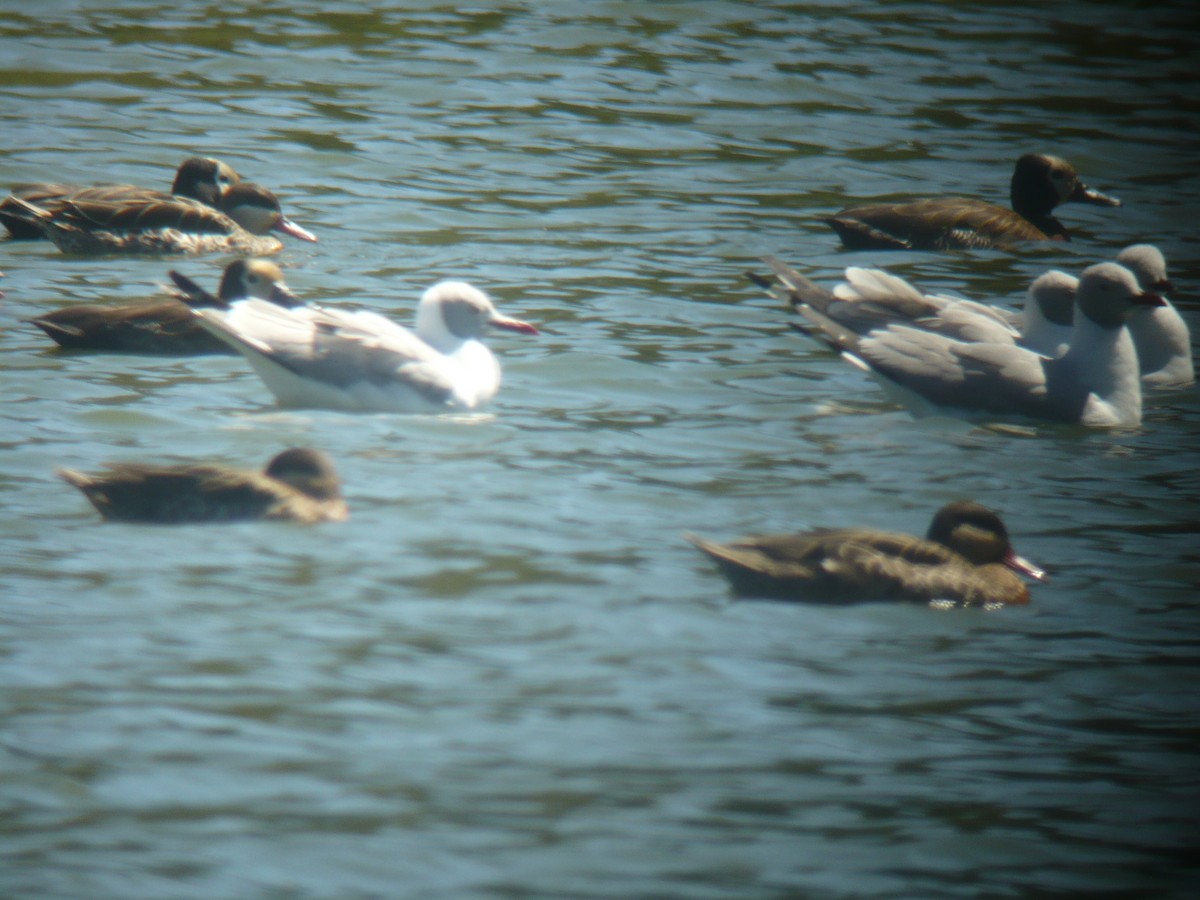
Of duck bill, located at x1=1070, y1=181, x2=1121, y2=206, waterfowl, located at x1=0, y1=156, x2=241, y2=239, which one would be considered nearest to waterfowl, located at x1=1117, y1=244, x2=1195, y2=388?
duck bill, located at x1=1070, y1=181, x2=1121, y2=206

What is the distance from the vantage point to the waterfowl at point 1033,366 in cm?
1001

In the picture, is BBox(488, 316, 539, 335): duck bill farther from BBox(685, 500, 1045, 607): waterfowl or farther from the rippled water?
BBox(685, 500, 1045, 607): waterfowl

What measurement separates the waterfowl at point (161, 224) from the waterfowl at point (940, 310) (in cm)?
464

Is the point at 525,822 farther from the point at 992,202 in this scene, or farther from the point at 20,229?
the point at 992,202

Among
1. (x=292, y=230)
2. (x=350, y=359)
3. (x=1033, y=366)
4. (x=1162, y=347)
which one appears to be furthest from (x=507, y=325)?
(x=292, y=230)

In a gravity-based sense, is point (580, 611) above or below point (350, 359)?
below

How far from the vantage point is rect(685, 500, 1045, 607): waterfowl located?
7.05 meters

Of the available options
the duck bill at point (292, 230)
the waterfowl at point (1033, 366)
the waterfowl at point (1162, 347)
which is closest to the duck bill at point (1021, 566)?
the waterfowl at point (1033, 366)

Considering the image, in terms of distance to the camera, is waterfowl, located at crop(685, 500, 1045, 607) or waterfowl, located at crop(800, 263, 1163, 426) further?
waterfowl, located at crop(800, 263, 1163, 426)

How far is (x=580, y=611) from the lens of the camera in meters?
6.91

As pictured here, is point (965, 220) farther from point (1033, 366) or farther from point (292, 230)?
point (292, 230)

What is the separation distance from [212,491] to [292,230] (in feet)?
21.0

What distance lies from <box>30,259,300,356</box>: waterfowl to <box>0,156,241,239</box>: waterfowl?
259 centimetres

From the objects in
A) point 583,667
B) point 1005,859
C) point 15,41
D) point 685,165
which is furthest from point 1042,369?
point 15,41
